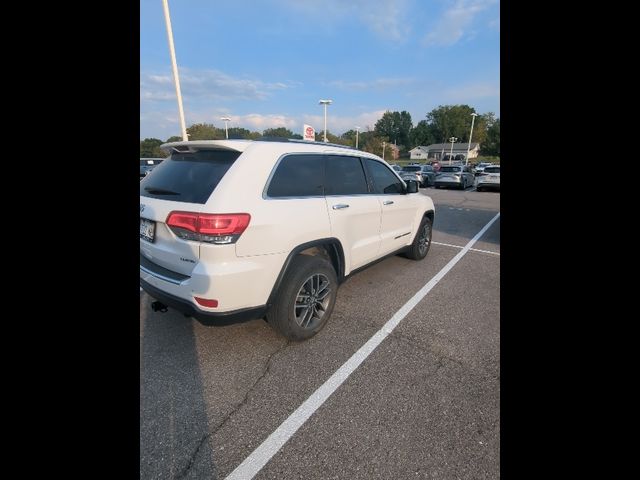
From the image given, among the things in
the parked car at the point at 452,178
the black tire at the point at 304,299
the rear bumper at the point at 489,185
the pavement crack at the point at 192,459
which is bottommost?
the pavement crack at the point at 192,459

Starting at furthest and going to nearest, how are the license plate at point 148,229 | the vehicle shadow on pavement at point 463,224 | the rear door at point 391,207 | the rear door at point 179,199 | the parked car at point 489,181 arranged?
the parked car at point 489,181 → the vehicle shadow on pavement at point 463,224 → the rear door at point 391,207 → the license plate at point 148,229 → the rear door at point 179,199

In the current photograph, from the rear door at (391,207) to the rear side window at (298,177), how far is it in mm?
1036

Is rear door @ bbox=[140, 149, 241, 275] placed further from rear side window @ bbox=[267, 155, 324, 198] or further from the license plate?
rear side window @ bbox=[267, 155, 324, 198]

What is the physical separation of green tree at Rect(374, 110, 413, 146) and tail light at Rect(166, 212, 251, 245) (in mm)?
118315

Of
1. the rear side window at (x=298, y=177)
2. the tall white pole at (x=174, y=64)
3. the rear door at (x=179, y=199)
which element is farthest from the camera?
the tall white pole at (x=174, y=64)

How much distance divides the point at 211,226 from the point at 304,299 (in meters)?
1.12

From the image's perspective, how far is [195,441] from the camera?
191 centimetres

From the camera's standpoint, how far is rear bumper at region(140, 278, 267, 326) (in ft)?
7.59

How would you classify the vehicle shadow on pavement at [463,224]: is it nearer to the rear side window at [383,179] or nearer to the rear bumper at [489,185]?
the rear side window at [383,179]

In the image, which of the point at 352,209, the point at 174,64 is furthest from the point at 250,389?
the point at 174,64

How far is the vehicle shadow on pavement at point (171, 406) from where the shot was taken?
69.8 inches

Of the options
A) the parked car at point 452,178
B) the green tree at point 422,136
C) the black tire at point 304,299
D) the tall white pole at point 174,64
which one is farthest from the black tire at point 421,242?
the green tree at point 422,136
